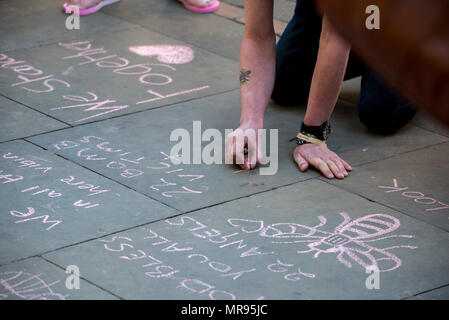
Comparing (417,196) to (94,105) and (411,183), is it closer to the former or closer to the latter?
(411,183)

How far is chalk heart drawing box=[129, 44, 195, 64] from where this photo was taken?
402 cm

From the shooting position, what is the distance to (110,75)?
3791 mm

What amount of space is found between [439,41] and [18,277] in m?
1.76

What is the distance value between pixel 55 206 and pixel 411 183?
4.35 ft

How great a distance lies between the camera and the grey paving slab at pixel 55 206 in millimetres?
2277

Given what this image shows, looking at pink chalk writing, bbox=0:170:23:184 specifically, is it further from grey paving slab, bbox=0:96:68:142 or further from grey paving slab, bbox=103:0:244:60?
grey paving slab, bbox=103:0:244:60

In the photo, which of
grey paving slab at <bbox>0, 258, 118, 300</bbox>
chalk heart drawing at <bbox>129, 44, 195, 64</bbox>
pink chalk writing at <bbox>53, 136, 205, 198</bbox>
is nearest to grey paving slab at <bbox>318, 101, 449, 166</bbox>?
pink chalk writing at <bbox>53, 136, 205, 198</bbox>

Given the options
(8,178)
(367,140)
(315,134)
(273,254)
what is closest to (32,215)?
(8,178)

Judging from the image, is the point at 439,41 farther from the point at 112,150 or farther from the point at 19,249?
the point at 112,150

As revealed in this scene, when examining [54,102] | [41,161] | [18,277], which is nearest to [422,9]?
[18,277]

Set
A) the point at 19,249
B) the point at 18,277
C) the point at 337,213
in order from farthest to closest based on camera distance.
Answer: the point at 337,213 → the point at 19,249 → the point at 18,277

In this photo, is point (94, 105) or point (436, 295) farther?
point (94, 105)

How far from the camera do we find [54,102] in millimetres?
3467
